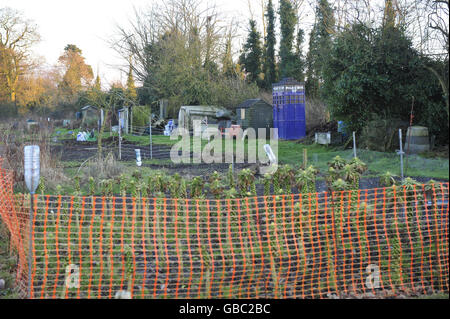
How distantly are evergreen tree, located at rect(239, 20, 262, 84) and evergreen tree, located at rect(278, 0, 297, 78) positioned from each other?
2.73 meters

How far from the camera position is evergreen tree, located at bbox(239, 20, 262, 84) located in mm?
32531

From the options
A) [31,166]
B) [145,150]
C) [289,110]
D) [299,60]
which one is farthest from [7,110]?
[31,166]

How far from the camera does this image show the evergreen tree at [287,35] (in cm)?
2978

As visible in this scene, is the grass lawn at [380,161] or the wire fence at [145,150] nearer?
the grass lawn at [380,161]

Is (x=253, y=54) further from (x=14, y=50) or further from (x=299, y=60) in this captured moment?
(x=14, y=50)

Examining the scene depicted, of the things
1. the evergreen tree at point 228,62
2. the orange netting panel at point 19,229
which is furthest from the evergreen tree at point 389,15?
the evergreen tree at point 228,62

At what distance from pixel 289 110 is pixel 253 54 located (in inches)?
555

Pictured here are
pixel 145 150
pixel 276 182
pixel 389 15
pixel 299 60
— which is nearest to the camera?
pixel 276 182

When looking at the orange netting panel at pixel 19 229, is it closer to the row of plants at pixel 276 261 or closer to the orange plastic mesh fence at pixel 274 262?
the orange plastic mesh fence at pixel 274 262

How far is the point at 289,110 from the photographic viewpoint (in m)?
19.7

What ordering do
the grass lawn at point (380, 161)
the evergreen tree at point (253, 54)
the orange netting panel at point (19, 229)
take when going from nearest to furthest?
1. the orange netting panel at point (19, 229)
2. the grass lawn at point (380, 161)
3. the evergreen tree at point (253, 54)

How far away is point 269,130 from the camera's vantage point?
21469mm

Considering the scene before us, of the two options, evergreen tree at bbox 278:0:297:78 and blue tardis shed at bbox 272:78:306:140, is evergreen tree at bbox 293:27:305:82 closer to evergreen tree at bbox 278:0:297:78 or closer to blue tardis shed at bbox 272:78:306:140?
evergreen tree at bbox 278:0:297:78

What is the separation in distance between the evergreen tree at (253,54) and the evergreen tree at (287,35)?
108 inches
